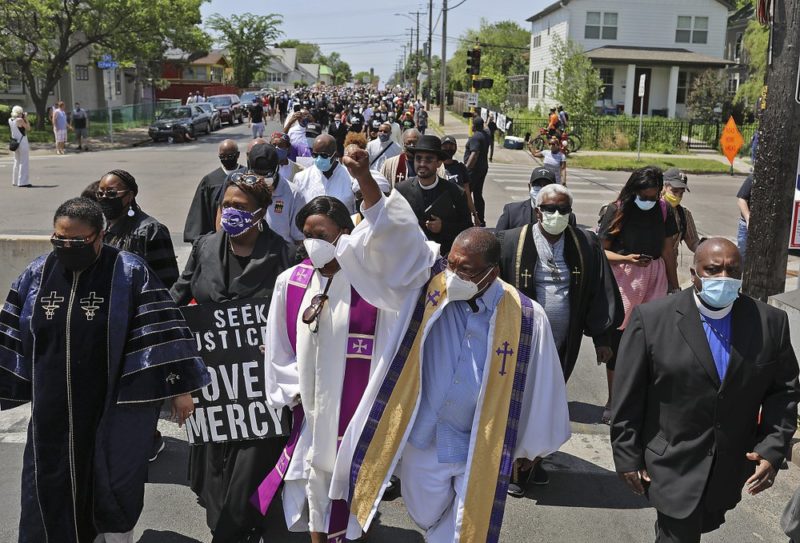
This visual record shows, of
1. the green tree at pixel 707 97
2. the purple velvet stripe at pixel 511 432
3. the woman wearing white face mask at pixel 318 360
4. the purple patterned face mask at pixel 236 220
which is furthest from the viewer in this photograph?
the green tree at pixel 707 97

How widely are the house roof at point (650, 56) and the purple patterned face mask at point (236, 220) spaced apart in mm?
40915

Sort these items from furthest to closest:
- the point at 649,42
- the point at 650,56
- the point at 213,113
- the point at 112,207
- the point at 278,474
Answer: the point at 649,42 → the point at 650,56 → the point at 213,113 → the point at 112,207 → the point at 278,474

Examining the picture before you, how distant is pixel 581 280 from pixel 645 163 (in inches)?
931

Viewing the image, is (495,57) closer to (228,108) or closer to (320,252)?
(228,108)

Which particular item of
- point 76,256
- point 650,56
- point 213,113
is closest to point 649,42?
point 650,56

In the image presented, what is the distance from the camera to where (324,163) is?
777 centimetres

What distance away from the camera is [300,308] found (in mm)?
3949

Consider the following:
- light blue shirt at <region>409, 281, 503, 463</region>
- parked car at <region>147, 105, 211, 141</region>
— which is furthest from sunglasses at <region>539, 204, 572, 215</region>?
parked car at <region>147, 105, 211, 141</region>

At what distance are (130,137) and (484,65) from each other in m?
35.2

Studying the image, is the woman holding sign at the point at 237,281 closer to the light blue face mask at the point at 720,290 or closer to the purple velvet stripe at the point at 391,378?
the purple velvet stripe at the point at 391,378

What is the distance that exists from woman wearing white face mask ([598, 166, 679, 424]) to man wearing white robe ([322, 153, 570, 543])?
2.81 meters

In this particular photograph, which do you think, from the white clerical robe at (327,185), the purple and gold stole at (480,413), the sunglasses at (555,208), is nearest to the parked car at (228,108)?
the white clerical robe at (327,185)

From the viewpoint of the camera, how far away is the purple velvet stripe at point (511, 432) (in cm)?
359

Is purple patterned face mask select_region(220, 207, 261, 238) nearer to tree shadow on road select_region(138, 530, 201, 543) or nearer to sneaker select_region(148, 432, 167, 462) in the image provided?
tree shadow on road select_region(138, 530, 201, 543)
